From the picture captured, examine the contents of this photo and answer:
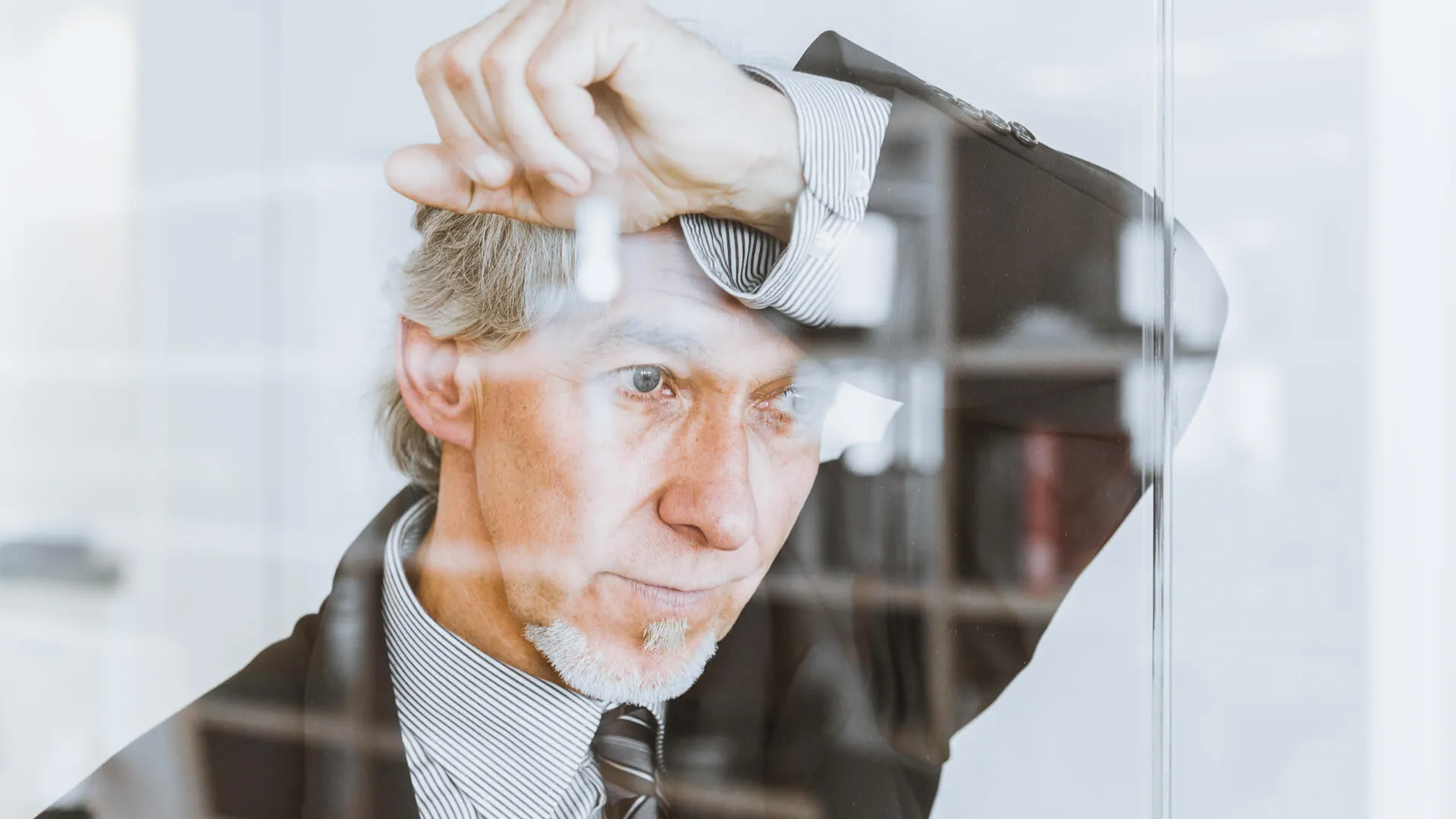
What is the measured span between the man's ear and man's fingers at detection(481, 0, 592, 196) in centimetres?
14

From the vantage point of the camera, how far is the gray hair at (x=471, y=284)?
0.72 metres

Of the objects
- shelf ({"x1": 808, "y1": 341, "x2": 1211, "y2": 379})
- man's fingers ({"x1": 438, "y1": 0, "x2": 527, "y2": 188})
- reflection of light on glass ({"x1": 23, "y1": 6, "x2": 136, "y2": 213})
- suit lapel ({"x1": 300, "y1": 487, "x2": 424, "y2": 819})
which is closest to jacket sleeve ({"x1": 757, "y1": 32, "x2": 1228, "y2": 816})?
shelf ({"x1": 808, "y1": 341, "x2": 1211, "y2": 379})

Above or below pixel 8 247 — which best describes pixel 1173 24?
above

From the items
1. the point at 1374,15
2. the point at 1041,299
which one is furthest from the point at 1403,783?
the point at 1374,15

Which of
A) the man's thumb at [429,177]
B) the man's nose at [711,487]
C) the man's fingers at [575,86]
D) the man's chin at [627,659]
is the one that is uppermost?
the man's fingers at [575,86]

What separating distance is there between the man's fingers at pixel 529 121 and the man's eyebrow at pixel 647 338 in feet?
0.31

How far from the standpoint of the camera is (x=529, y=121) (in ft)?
2.30

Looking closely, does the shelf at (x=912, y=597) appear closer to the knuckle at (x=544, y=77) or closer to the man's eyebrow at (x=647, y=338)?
the man's eyebrow at (x=647, y=338)

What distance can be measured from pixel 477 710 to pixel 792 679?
229 mm

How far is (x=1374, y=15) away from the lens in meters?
0.74

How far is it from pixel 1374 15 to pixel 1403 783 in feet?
1.76

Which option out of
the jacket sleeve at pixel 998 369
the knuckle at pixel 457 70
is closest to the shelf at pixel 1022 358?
the jacket sleeve at pixel 998 369

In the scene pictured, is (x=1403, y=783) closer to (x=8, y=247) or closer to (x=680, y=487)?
(x=680, y=487)

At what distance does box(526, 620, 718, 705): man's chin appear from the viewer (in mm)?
741
